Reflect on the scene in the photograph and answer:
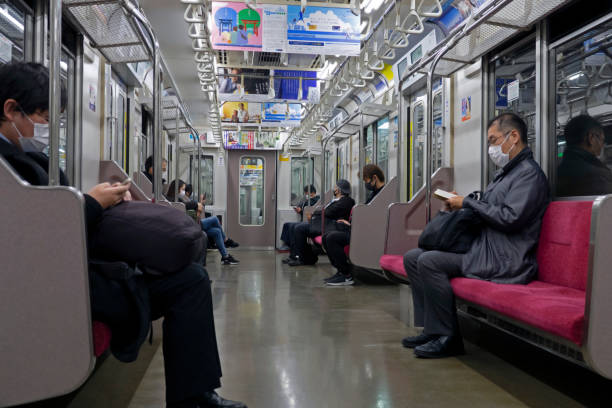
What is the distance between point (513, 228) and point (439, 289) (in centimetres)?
53

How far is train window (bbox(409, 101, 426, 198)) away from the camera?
6305 millimetres

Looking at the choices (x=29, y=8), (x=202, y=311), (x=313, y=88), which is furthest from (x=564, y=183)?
(x=313, y=88)

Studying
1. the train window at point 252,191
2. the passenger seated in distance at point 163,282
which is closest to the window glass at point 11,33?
the passenger seated in distance at point 163,282

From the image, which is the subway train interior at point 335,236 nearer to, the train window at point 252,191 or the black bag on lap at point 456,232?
the black bag on lap at point 456,232

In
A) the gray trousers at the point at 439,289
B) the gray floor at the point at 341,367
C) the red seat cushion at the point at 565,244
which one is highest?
the red seat cushion at the point at 565,244

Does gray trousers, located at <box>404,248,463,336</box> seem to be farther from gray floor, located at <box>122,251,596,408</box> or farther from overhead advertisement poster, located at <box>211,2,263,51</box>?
overhead advertisement poster, located at <box>211,2,263,51</box>

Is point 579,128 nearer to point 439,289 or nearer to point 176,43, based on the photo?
point 439,289

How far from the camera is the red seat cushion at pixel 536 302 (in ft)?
6.32

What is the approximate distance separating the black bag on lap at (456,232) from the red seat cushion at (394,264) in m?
0.69

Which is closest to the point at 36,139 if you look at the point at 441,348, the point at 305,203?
the point at 441,348

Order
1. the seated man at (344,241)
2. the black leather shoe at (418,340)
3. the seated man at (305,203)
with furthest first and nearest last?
the seated man at (305,203), the seated man at (344,241), the black leather shoe at (418,340)

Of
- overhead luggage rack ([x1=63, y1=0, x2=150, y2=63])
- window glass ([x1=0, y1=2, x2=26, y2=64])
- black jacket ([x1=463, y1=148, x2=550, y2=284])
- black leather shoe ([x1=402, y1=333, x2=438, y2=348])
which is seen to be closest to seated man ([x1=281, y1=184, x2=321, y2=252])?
overhead luggage rack ([x1=63, y1=0, x2=150, y2=63])

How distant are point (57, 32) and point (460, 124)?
383 centimetres

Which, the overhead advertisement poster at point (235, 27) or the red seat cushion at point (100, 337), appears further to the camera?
the overhead advertisement poster at point (235, 27)
